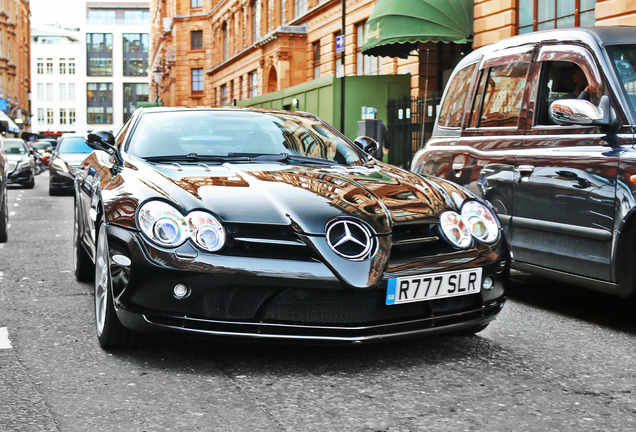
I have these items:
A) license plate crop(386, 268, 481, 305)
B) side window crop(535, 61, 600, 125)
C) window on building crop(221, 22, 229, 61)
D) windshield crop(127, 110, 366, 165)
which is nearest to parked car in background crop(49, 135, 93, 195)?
windshield crop(127, 110, 366, 165)

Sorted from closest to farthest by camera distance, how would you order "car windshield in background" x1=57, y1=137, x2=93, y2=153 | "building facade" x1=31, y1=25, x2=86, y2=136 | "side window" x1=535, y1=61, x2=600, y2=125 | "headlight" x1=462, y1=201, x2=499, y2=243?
1. "headlight" x1=462, y1=201, x2=499, y2=243
2. "side window" x1=535, y1=61, x2=600, y2=125
3. "car windshield in background" x1=57, y1=137, x2=93, y2=153
4. "building facade" x1=31, y1=25, x2=86, y2=136

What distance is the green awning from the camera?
61.3 ft

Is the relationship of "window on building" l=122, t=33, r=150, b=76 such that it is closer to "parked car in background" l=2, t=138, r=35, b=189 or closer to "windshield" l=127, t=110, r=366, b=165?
"parked car in background" l=2, t=138, r=35, b=189

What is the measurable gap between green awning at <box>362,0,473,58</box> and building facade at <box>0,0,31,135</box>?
2195 inches

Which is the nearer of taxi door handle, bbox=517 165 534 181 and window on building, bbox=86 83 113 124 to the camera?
taxi door handle, bbox=517 165 534 181

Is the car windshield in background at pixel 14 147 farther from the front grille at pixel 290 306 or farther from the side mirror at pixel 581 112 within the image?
the front grille at pixel 290 306

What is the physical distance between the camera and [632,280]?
4.85 m

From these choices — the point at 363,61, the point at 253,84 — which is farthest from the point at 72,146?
the point at 253,84

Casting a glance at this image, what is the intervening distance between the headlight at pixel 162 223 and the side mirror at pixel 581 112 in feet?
7.81

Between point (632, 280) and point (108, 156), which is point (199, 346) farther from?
point (632, 280)

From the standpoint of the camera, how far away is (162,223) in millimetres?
3982

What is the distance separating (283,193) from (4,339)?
6.06 feet

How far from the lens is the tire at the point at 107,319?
14.1ft

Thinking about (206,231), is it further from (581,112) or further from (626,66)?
(626,66)
